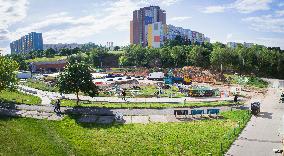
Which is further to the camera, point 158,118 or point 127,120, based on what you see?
point 158,118

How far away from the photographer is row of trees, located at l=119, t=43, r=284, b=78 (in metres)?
92.9

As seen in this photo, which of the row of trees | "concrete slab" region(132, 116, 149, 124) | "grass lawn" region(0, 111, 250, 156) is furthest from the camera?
the row of trees

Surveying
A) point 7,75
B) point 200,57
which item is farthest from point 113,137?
point 200,57

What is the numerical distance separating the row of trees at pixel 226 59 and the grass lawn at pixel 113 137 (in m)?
60.4

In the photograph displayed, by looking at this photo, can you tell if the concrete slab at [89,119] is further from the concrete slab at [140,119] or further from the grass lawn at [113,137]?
the concrete slab at [140,119]

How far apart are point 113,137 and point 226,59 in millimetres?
73525

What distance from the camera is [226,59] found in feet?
322

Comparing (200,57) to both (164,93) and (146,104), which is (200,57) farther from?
(146,104)

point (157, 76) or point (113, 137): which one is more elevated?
point (157, 76)

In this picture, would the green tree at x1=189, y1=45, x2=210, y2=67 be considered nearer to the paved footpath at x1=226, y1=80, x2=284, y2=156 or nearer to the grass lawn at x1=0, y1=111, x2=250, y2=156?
the paved footpath at x1=226, y1=80, x2=284, y2=156

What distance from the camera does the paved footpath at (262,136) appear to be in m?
26.3

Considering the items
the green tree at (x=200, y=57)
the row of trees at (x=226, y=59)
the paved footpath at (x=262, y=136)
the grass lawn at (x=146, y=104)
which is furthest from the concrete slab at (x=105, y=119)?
the green tree at (x=200, y=57)

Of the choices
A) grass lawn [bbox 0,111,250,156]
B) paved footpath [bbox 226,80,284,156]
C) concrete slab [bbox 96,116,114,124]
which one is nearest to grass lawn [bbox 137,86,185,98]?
paved footpath [bbox 226,80,284,156]

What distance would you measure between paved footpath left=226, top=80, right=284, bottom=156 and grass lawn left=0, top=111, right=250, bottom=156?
3.17ft
